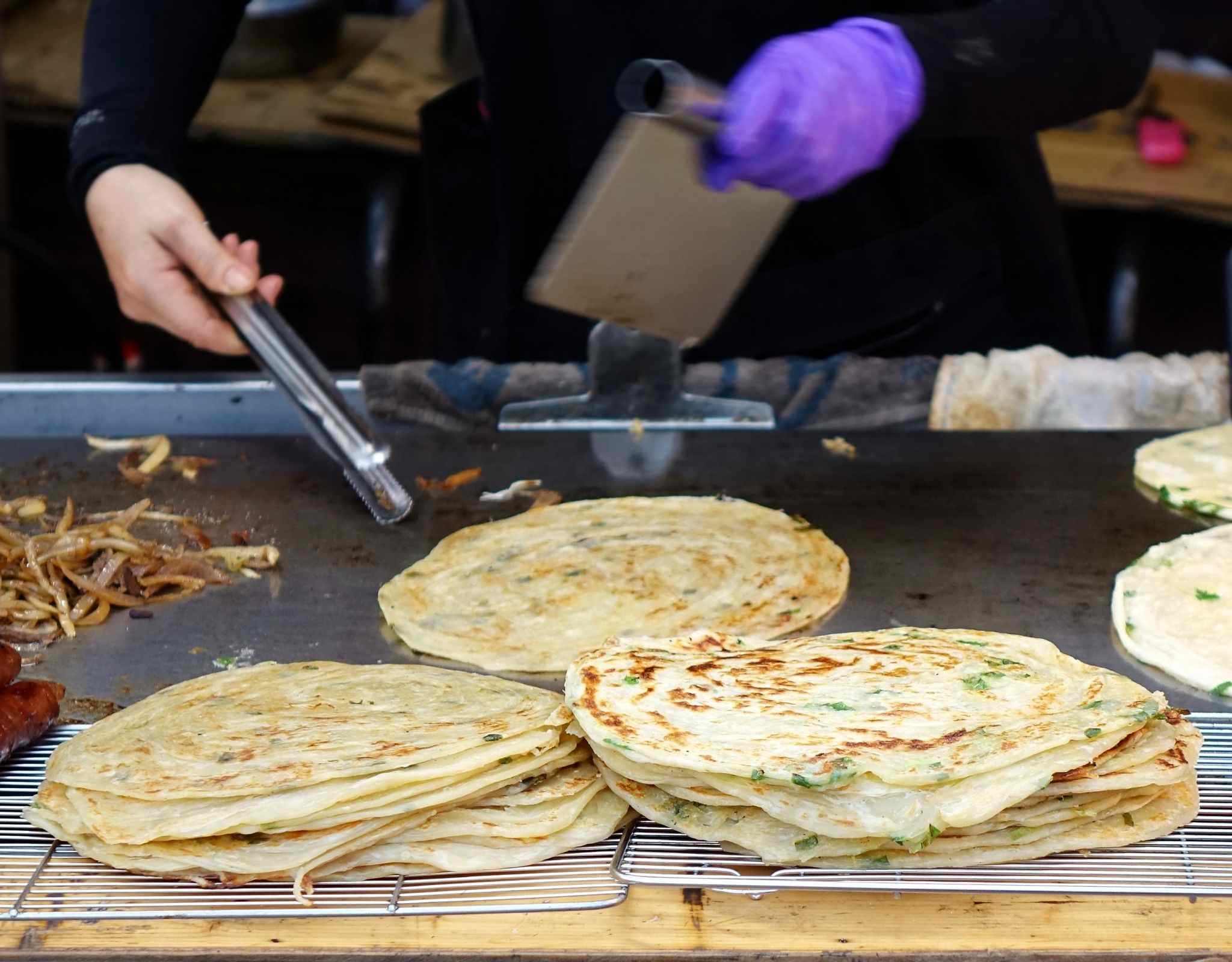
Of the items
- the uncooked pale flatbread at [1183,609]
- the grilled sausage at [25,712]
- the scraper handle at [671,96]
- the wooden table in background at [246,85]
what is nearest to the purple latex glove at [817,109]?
the scraper handle at [671,96]

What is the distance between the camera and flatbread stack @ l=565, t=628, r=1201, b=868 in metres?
1.78

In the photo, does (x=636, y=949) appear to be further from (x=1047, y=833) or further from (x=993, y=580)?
(x=993, y=580)

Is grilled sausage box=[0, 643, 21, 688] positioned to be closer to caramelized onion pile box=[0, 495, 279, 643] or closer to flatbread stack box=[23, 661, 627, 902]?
flatbread stack box=[23, 661, 627, 902]

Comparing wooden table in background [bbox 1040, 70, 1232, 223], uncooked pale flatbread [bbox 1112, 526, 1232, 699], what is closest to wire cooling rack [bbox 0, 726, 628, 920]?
uncooked pale flatbread [bbox 1112, 526, 1232, 699]

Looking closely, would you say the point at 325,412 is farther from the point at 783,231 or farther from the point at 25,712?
the point at 783,231

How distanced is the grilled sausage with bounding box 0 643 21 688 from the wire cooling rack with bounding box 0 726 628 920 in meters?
0.28

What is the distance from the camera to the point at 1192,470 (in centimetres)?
300

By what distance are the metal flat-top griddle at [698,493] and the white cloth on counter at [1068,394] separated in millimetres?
91

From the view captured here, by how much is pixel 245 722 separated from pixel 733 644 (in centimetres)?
82

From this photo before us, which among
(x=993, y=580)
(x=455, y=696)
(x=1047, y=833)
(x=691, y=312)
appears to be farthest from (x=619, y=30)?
(x=1047, y=833)

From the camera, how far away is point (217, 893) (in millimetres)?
1836

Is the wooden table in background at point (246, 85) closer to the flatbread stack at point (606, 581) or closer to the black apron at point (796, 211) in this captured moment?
the black apron at point (796, 211)

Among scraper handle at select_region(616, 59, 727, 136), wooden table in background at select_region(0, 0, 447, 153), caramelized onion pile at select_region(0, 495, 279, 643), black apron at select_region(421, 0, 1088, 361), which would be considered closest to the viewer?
scraper handle at select_region(616, 59, 727, 136)

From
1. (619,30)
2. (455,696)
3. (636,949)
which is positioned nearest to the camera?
(636,949)
